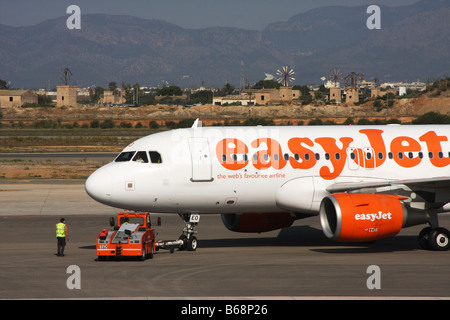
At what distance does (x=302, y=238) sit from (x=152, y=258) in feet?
25.1

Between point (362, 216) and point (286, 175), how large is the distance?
349 centimetres

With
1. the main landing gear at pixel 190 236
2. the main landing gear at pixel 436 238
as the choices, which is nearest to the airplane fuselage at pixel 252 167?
the main landing gear at pixel 190 236

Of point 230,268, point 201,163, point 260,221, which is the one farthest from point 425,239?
point 201,163

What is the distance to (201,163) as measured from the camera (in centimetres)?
2372

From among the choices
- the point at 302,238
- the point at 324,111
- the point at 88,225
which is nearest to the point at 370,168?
the point at 302,238

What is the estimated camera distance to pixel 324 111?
16450 centimetres

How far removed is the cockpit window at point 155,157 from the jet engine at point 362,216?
20.6ft

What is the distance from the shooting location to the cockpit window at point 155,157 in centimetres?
2370

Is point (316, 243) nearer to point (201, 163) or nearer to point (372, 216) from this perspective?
point (372, 216)

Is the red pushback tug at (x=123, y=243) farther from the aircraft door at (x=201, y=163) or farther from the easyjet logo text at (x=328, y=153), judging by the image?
the easyjet logo text at (x=328, y=153)

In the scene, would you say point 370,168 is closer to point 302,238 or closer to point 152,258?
point 302,238

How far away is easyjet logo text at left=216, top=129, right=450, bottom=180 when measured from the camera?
947 inches

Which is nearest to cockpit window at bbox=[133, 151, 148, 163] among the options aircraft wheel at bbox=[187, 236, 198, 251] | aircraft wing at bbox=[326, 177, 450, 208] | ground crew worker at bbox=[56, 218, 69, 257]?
aircraft wheel at bbox=[187, 236, 198, 251]

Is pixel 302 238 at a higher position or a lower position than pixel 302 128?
lower
